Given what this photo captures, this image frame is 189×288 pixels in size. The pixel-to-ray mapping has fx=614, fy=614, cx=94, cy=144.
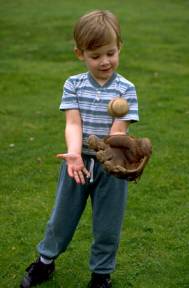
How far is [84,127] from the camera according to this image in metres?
3.02

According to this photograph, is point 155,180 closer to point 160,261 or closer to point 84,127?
point 160,261

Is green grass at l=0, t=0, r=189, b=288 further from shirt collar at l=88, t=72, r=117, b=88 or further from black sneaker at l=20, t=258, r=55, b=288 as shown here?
shirt collar at l=88, t=72, r=117, b=88

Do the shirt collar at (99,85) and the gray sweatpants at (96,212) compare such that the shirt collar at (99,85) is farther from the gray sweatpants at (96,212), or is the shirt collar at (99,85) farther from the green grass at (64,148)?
the green grass at (64,148)

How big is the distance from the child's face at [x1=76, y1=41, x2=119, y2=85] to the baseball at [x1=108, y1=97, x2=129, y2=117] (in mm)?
242

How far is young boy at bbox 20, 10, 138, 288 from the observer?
283 cm

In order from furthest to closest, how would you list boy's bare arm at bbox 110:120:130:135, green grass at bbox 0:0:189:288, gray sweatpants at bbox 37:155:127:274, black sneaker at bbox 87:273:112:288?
green grass at bbox 0:0:189:288
black sneaker at bbox 87:273:112:288
gray sweatpants at bbox 37:155:127:274
boy's bare arm at bbox 110:120:130:135

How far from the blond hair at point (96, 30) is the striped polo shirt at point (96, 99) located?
218 millimetres

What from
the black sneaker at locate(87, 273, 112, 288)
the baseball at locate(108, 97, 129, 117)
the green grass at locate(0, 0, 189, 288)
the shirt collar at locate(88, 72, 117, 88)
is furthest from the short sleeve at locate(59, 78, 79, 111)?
the green grass at locate(0, 0, 189, 288)

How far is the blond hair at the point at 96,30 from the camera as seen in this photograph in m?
2.78

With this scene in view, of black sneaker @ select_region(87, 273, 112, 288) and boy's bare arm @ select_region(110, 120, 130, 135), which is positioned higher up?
boy's bare arm @ select_region(110, 120, 130, 135)

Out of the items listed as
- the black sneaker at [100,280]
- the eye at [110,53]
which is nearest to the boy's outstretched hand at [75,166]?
the eye at [110,53]

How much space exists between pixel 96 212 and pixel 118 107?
751 millimetres

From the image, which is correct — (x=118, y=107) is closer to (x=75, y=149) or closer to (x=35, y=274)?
(x=75, y=149)

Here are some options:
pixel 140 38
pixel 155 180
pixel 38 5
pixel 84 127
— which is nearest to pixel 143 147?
pixel 84 127
